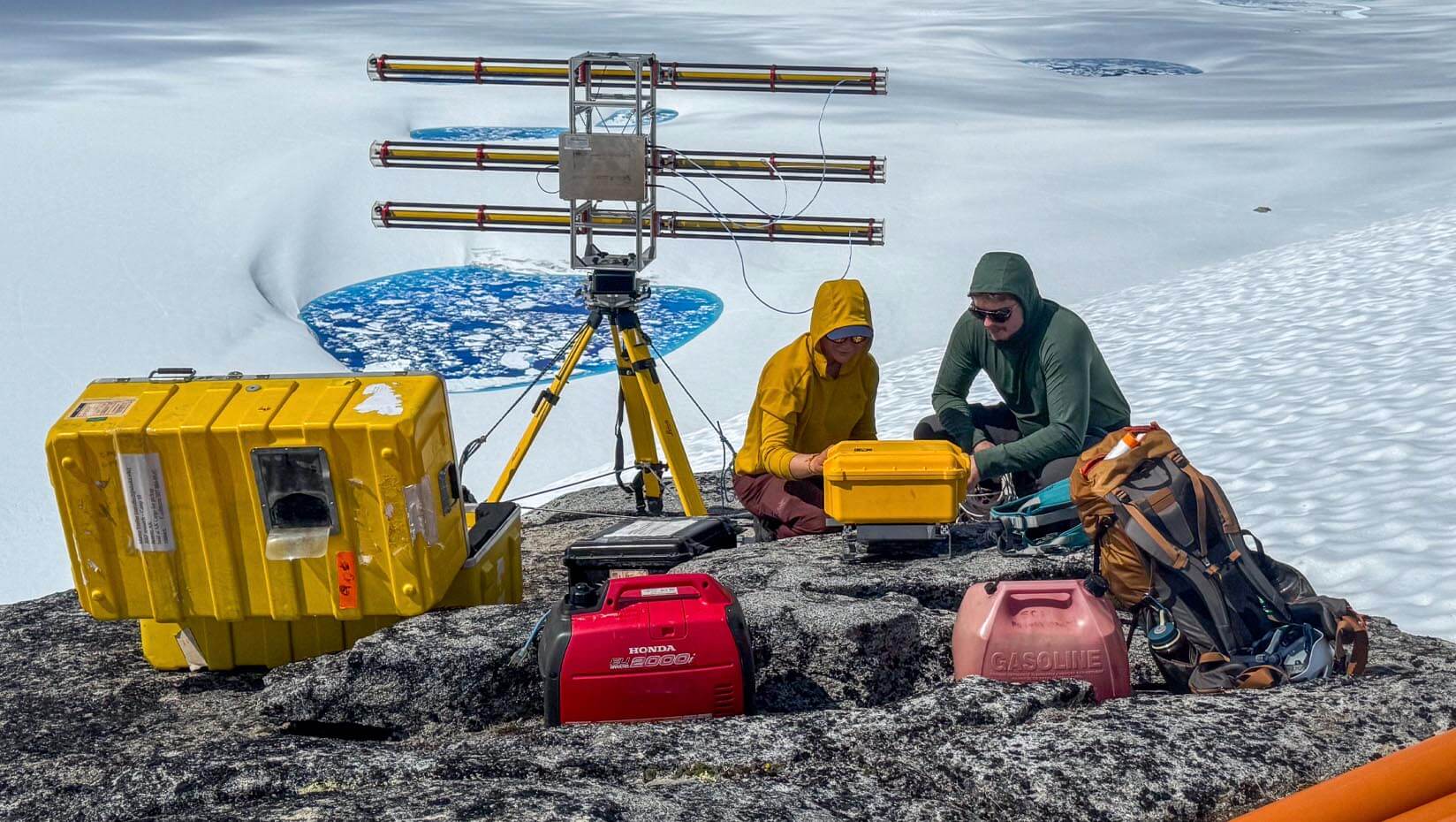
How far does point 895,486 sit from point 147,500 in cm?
177

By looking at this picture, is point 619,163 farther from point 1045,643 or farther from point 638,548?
point 1045,643

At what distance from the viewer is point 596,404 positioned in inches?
324

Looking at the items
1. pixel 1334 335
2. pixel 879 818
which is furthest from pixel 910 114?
pixel 879 818

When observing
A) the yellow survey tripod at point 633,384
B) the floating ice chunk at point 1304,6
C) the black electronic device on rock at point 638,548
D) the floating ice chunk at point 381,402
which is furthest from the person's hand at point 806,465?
the floating ice chunk at point 1304,6

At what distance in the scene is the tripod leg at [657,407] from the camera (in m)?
4.25

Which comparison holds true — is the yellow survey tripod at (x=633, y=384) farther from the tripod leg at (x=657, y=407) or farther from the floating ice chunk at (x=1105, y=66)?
the floating ice chunk at (x=1105, y=66)

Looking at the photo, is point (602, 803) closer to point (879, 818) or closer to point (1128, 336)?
point (879, 818)

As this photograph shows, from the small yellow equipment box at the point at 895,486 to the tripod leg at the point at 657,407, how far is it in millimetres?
1121

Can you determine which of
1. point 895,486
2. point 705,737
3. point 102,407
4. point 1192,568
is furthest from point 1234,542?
point 102,407

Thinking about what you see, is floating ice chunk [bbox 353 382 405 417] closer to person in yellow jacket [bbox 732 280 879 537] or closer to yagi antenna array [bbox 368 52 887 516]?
person in yellow jacket [bbox 732 280 879 537]

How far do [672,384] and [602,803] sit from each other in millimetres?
7164

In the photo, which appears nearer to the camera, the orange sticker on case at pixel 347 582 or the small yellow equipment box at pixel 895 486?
the orange sticker on case at pixel 347 582

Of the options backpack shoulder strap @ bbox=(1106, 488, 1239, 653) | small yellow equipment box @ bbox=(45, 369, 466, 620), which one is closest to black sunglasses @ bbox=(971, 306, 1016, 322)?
backpack shoulder strap @ bbox=(1106, 488, 1239, 653)

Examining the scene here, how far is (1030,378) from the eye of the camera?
3.63 m
